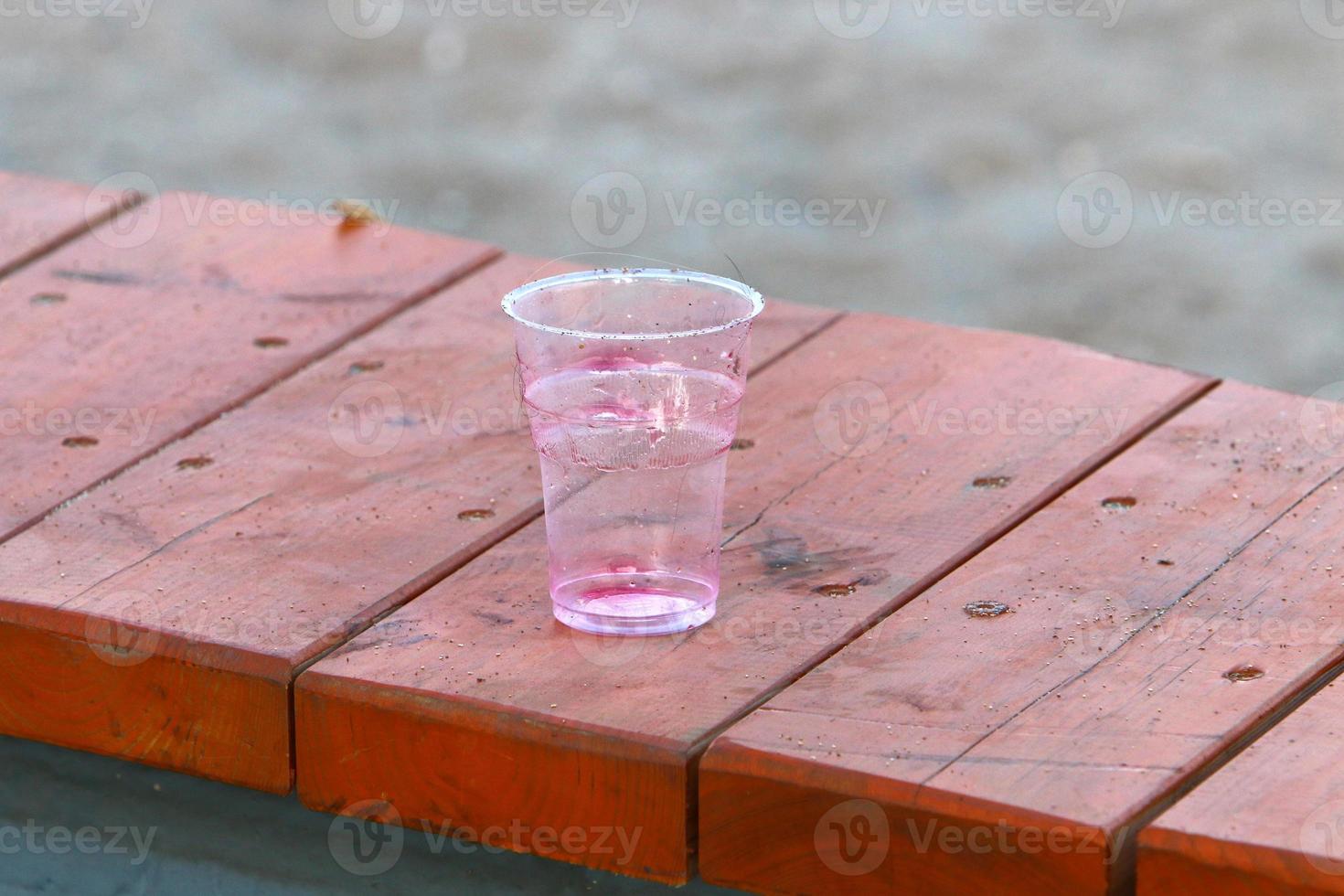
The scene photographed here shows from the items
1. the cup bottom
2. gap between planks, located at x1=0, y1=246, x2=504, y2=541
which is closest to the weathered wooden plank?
the cup bottom

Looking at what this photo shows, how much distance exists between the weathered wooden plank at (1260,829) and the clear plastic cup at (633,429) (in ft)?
1.49

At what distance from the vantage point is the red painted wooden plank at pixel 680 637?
1591mm

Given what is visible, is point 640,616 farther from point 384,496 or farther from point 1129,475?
point 1129,475

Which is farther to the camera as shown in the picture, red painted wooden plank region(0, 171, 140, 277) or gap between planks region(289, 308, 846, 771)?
red painted wooden plank region(0, 171, 140, 277)

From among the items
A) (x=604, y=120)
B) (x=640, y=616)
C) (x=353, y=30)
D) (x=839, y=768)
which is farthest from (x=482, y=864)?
(x=353, y=30)

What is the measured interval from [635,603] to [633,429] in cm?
17

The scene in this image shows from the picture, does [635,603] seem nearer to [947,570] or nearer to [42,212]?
[947,570]

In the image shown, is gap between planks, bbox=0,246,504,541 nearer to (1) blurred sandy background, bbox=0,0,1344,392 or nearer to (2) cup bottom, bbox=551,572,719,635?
(2) cup bottom, bbox=551,572,719,635

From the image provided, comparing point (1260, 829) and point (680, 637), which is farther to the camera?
point (680, 637)

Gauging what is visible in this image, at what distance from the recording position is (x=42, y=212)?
2824 mm

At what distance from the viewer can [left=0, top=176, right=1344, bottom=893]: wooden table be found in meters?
1.52

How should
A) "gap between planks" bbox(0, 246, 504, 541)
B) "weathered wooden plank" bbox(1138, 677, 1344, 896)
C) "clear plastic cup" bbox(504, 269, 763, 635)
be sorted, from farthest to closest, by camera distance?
"gap between planks" bbox(0, 246, 504, 541) → "clear plastic cup" bbox(504, 269, 763, 635) → "weathered wooden plank" bbox(1138, 677, 1344, 896)

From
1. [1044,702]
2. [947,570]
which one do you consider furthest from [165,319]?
[1044,702]

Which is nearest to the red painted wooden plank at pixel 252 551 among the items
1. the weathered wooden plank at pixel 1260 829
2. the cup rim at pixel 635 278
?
the cup rim at pixel 635 278
